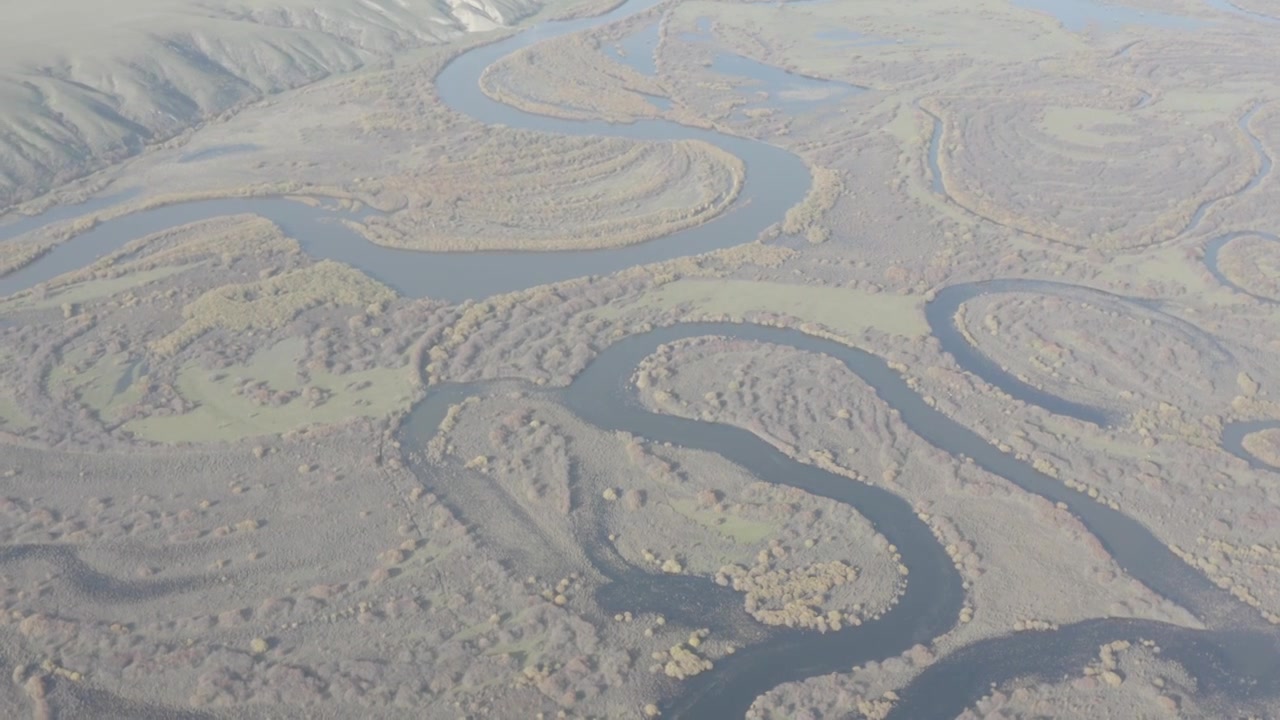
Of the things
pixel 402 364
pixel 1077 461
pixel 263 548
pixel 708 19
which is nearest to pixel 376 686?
pixel 263 548

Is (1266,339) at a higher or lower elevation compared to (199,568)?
higher

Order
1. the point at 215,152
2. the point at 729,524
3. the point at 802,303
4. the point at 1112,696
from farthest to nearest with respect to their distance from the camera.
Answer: the point at 215,152
the point at 802,303
the point at 729,524
the point at 1112,696

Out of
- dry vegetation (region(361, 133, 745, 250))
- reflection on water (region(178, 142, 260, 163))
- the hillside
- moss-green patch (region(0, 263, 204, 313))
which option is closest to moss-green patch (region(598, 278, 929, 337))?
dry vegetation (region(361, 133, 745, 250))

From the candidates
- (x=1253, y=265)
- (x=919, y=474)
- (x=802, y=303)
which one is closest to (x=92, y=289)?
(x=802, y=303)

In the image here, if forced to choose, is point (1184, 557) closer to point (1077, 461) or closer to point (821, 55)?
point (1077, 461)

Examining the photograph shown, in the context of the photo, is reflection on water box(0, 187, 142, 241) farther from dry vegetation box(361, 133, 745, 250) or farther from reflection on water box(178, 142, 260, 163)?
dry vegetation box(361, 133, 745, 250)

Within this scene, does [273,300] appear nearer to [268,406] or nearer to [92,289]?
[268,406]

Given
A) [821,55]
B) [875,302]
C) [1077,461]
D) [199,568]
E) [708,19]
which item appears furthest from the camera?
[708,19]
